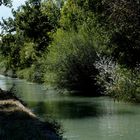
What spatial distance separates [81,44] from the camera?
4091cm

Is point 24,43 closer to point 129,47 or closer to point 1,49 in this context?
point 1,49

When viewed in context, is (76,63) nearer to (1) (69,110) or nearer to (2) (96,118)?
(1) (69,110)

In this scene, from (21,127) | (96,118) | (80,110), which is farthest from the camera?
(80,110)

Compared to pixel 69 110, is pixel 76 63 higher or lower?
higher

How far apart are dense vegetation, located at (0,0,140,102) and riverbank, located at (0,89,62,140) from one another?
977 cm

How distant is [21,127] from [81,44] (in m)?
28.3

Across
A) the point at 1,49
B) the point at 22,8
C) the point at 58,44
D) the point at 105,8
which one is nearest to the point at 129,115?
the point at 105,8

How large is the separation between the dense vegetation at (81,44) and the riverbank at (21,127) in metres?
9.77

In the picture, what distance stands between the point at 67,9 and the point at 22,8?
12.9 metres

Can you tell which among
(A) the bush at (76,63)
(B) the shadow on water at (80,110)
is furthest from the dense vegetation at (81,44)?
(B) the shadow on water at (80,110)

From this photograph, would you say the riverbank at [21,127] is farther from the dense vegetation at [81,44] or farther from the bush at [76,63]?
the bush at [76,63]

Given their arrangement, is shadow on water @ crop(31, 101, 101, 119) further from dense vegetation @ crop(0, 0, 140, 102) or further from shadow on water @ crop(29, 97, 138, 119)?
dense vegetation @ crop(0, 0, 140, 102)

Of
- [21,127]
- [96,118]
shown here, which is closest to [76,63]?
[96,118]

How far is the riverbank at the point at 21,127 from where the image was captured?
11.4 metres
